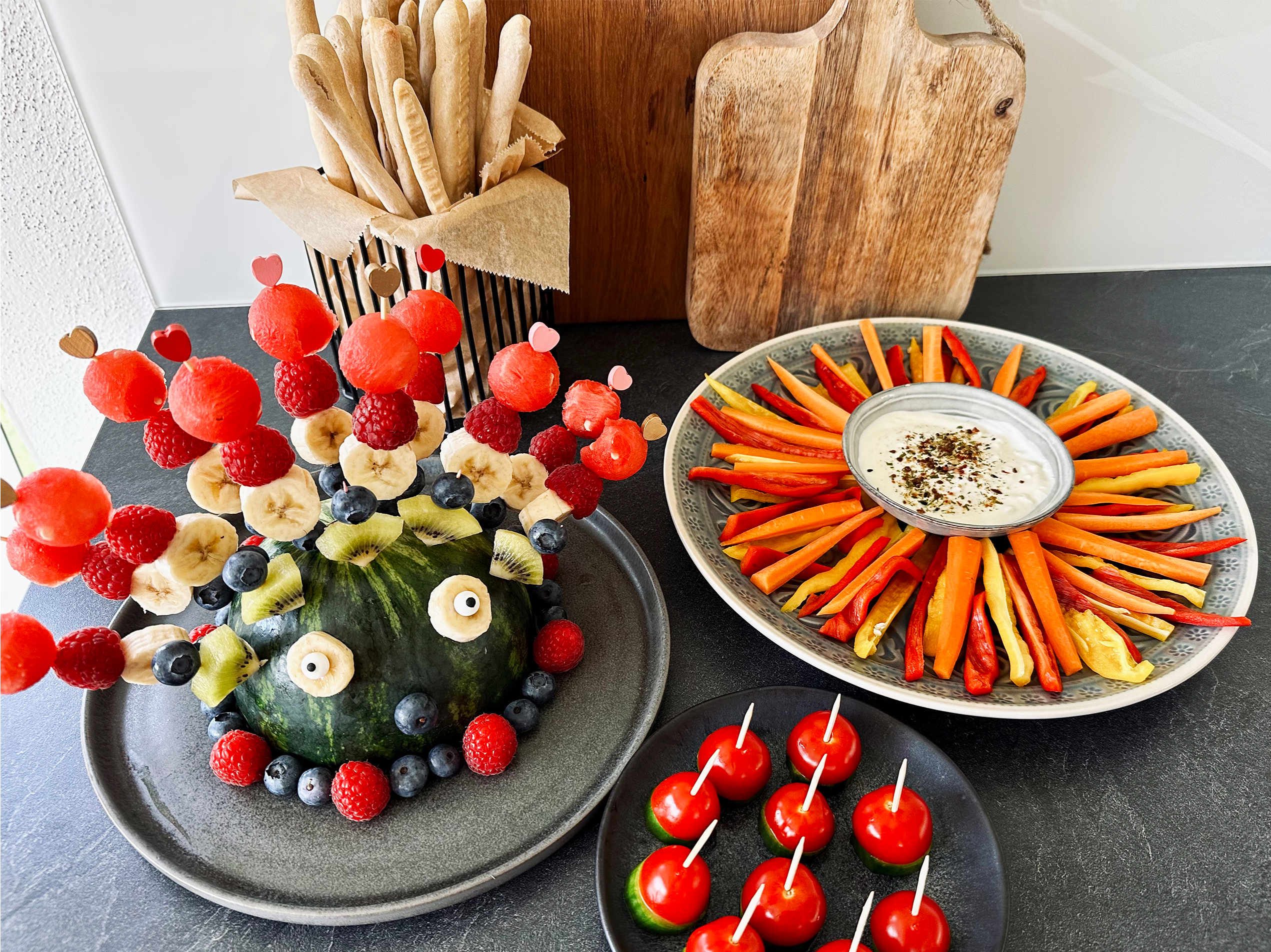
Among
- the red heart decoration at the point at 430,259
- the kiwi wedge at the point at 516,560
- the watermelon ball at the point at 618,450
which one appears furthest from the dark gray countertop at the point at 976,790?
the red heart decoration at the point at 430,259

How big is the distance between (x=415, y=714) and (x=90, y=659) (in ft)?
0.90

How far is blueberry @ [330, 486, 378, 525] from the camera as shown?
0.75 metres

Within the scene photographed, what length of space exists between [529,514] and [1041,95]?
4.24 feet

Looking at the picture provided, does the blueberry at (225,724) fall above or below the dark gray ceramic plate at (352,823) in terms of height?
above

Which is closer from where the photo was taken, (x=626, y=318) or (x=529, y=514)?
(x=529, y=514)

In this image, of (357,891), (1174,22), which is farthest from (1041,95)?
(357,891)

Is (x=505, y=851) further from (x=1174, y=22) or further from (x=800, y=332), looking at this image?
(x=1174, y=22)

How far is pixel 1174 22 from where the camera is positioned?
1.48 m

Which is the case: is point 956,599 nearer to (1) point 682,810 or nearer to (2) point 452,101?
(1) point 682,810

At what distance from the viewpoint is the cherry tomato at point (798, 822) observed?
2.75 feet

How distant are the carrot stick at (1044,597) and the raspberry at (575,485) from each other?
0.58 meters

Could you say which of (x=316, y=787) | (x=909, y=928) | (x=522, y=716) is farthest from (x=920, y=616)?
(x=316, y=787)

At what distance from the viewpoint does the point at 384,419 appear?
720mm

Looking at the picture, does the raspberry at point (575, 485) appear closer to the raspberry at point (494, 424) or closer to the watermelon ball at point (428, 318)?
the raspberry at point (494, 424)
